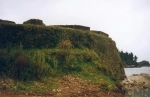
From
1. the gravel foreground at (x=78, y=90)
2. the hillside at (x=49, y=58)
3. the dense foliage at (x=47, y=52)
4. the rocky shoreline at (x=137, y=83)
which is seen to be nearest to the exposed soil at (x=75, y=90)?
the gravel foreground at (x=78, y=90)

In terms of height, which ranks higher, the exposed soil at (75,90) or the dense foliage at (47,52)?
the dense foliage at (47,52)

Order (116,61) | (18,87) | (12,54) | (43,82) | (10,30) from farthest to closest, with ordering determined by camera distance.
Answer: (116,61) → (10,30) → (12,54) → (43,82) → (18,87)

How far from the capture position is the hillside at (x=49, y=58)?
→ 13.3 meters

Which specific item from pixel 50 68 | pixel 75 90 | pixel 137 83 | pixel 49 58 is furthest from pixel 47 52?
pixel 137 83

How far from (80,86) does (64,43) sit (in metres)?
3.90

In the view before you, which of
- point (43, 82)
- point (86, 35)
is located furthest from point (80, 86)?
point (86, 35)

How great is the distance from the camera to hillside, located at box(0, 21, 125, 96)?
43.8 ft

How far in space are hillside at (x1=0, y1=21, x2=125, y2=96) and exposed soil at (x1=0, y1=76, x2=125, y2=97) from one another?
0.36m

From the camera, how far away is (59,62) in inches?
592

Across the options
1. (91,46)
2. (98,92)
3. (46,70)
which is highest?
(91,46)

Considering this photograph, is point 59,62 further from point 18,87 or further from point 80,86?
point 18,87

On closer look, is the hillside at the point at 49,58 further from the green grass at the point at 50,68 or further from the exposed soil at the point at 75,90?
the exposed soil at the point at 75,90

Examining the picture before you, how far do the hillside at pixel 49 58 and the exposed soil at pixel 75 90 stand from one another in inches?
14.1

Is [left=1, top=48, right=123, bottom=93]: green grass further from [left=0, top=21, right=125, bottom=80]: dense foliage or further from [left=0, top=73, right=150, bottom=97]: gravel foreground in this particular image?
[left=0, top=73, right=150, bottom=97]: gravel foreground
